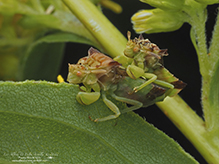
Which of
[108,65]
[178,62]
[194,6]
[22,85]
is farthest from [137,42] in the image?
[178,62]

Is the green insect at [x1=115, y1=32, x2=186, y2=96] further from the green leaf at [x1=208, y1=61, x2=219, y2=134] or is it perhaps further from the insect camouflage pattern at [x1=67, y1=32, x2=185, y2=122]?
the green leaf at [x1=208, y1=61, x2=219, y2=134]

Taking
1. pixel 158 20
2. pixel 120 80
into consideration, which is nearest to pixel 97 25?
pixel 158 20

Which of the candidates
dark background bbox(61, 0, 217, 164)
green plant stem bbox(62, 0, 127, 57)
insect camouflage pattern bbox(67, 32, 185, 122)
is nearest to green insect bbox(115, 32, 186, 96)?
insect camouflage pattern bbox(67, 32, 185, 122)

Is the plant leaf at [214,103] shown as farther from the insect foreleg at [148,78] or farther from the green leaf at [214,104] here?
the insect foreleg at [148,78]

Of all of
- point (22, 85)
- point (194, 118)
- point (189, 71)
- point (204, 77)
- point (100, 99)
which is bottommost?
point (189, 71)

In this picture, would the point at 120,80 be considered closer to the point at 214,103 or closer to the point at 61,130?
the point at 61,130

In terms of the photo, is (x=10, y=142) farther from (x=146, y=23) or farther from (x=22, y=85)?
(x=146, y=23)

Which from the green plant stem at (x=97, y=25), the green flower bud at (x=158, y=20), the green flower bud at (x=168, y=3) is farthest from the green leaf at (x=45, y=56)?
the green flower bud at (x=168, y=3)
